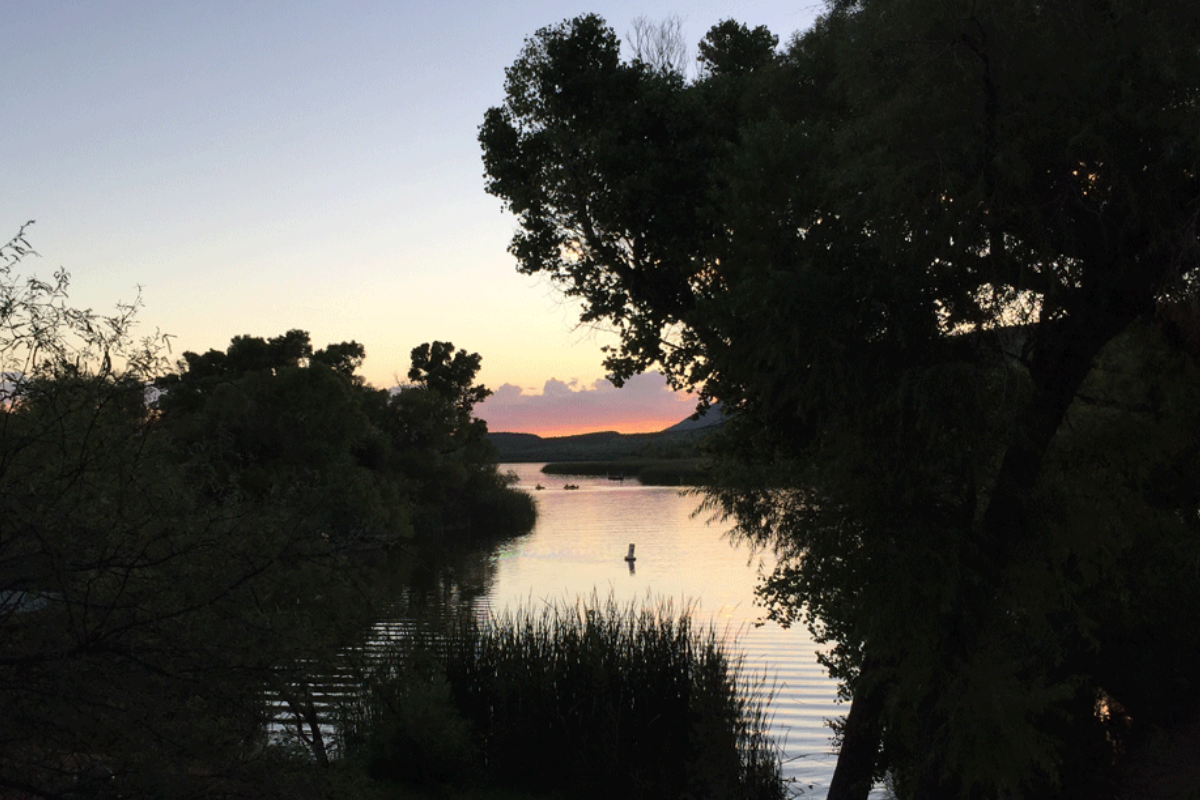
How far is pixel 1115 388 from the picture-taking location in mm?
12320

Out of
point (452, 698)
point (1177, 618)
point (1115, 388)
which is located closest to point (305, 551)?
point (452, 698)

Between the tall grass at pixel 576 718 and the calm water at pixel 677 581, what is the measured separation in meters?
1.12

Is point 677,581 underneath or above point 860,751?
underneath

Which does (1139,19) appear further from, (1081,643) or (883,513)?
(1081,643)

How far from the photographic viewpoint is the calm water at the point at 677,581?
19.7m

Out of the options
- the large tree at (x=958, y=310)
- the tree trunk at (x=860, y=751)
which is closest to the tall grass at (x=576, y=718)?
the tree trunk at (x=860, y=751)

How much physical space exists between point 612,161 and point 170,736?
8.60m

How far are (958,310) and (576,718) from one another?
7.30 meters

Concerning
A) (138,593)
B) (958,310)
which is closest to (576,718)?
(958,310)

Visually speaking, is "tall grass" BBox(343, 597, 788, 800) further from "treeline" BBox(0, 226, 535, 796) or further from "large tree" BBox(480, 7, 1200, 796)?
"treeline" BBox(0, 226, 535, 796)

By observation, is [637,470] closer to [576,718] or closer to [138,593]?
[576,718]

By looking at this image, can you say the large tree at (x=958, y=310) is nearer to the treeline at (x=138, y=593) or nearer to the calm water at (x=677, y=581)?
the calm water at (x=677, y=581)

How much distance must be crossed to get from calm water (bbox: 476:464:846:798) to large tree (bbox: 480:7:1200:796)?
237cm

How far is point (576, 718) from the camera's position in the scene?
1348 centimetres
